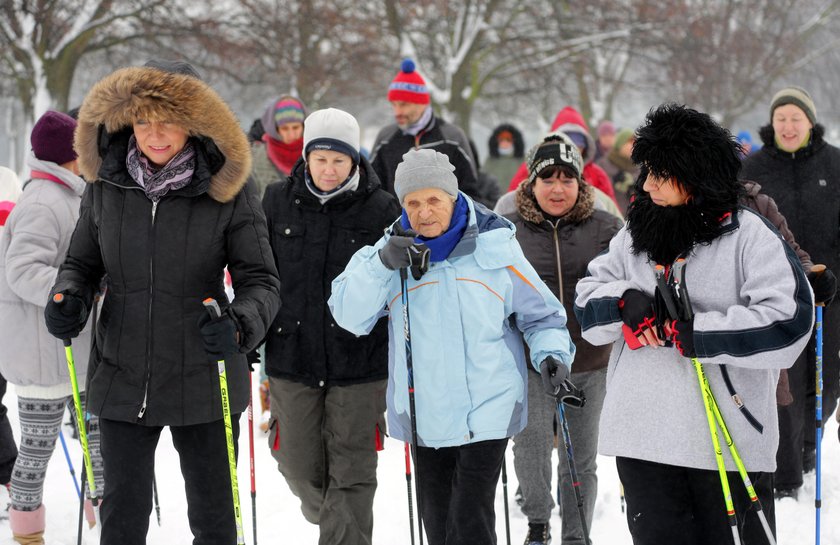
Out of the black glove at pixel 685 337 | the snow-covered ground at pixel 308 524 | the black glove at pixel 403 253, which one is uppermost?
the black glove at pixel 403 253

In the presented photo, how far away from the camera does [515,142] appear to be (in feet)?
38.5

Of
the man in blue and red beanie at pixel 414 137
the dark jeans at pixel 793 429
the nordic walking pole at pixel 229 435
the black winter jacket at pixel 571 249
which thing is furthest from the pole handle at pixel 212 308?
the dark jeans at pixel 793 429

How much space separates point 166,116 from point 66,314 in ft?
2.73

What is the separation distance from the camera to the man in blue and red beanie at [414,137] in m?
6.71

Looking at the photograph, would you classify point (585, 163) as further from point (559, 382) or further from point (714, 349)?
point (714, 349)

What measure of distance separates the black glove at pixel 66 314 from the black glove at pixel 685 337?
85.8 inches

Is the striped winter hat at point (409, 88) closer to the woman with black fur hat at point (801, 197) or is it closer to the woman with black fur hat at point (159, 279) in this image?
the woman with black fur hat at point (801, 197)

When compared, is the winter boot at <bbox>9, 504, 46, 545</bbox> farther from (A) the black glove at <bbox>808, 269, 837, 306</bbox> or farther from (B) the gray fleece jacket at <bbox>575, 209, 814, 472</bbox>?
(A) the black glove at <bbox>808, 269, 837, 306</bbox>

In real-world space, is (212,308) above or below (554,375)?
above

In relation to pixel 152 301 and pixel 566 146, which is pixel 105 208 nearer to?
pixel 152 301

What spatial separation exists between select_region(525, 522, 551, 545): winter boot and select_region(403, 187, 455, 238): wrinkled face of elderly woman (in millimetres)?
1889

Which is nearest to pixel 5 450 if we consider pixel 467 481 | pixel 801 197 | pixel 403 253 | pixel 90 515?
pixel 90 515

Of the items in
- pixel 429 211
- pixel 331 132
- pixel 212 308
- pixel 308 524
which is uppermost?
pixel 331 132

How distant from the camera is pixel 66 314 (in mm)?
3461
